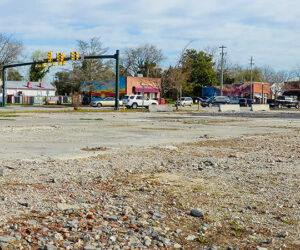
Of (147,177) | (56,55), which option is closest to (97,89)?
(56,55)

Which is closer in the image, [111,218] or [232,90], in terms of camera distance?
[111,218]

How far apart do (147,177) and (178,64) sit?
47.9 meters

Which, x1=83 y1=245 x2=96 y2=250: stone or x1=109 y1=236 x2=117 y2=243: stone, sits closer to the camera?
x1=83 y1=245 x2=96 y2=250: stone

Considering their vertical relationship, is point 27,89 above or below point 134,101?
above

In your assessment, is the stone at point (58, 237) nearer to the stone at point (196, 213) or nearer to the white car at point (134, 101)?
the stone at point (196, 213)

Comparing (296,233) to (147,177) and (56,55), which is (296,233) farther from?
(56,55)

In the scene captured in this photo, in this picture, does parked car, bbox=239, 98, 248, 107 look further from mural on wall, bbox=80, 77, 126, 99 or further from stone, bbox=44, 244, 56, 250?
stone, bbox=44, 244, 56, 250

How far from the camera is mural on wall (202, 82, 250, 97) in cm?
8766

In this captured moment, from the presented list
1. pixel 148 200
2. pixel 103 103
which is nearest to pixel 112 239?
pixel 148 200

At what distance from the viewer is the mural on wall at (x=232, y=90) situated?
87662 millimetres

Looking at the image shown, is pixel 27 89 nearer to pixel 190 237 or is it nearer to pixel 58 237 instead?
pixel 58 237

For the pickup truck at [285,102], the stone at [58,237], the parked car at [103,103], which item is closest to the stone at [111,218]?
the stone at [58,237]

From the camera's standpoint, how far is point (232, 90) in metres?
90.0

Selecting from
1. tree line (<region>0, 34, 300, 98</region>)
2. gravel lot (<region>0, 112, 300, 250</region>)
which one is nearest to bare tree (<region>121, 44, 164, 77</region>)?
tree line (<region>0, 34, 300, 98</region>)
